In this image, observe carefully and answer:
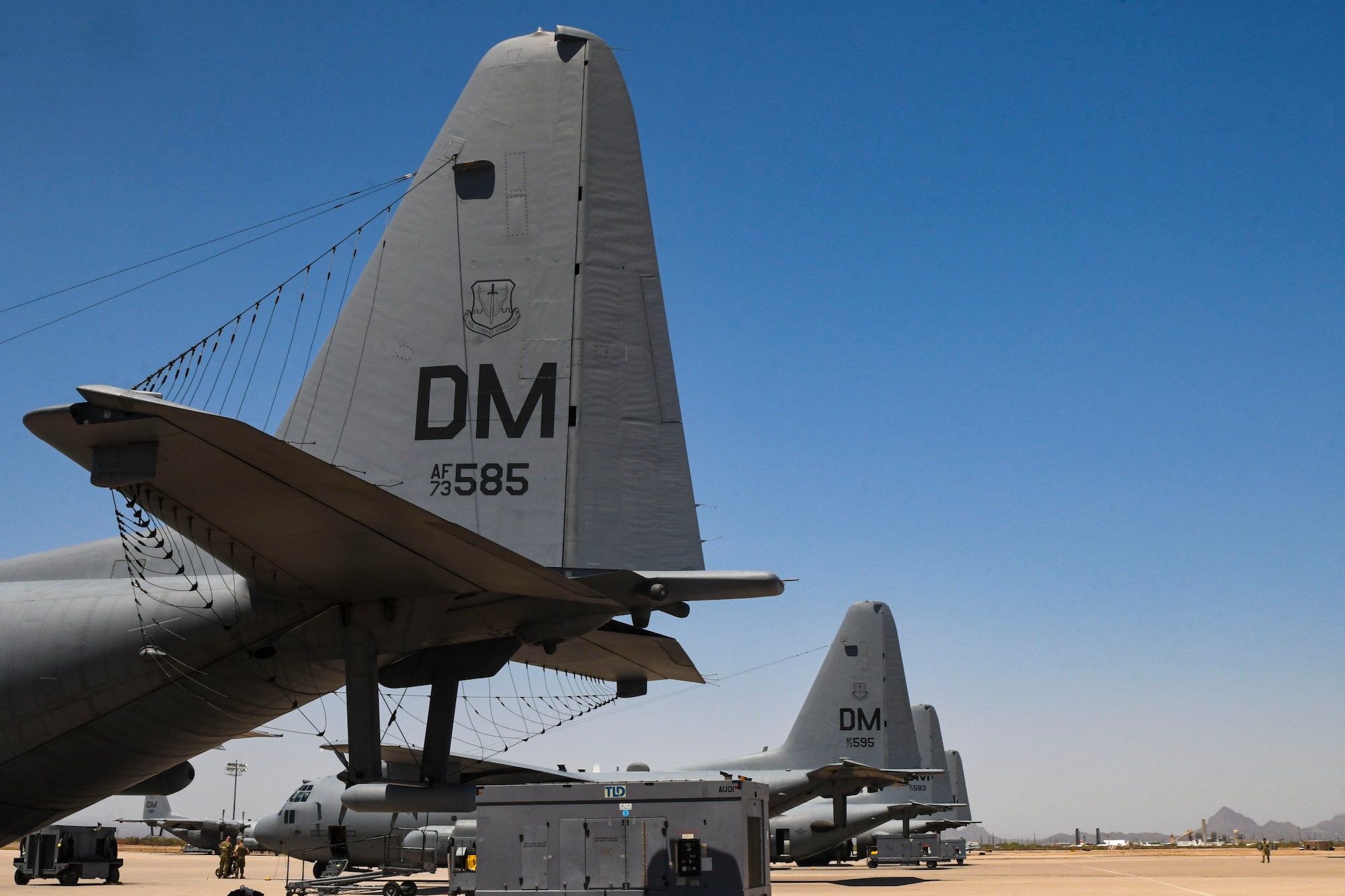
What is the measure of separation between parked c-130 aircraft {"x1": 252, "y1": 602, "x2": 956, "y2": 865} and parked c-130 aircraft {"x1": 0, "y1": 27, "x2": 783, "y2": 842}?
15290 mm

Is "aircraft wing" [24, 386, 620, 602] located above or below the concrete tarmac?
above

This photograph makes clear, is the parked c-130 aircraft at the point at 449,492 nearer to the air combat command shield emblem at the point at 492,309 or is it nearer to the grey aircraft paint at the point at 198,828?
the air combat command shield emblem at the point at 492,309

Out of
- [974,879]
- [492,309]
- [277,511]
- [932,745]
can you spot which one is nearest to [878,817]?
[974,879]

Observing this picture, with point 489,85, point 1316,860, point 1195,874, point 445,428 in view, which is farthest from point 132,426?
point 1316,860

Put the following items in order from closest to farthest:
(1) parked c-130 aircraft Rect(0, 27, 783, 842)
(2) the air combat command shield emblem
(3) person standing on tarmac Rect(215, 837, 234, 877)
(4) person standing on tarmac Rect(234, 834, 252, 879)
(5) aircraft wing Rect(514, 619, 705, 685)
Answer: (1) parked c-130 aircraft Rect(0, 27, 783, 842) → (2) the air combat command shield emblem → (5) aircraft wing Rect(514, 619, 705, 685) → (3) person standing on tarmac Rect(215, 837, 234, 877) → (4) person standing on tarmac Rect(234, 834, 252, 879)

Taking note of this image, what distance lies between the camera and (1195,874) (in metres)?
39.6

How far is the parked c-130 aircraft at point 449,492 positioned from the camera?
425 inches

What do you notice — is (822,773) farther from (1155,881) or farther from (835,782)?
(1155,881)

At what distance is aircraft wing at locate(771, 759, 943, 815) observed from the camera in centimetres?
2952

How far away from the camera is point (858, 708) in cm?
3294

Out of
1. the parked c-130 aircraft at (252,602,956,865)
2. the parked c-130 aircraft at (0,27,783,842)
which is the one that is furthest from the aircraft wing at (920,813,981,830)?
the parked c-130 aircraft at (0,27,783,842)

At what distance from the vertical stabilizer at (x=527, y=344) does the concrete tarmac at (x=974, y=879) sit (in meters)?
15.2

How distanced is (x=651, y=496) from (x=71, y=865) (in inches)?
1026

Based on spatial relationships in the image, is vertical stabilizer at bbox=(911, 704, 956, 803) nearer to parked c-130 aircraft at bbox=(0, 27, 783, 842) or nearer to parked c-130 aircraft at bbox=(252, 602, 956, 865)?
parked c-130 aircraft at bbox=(252, 602, 956, 865)
